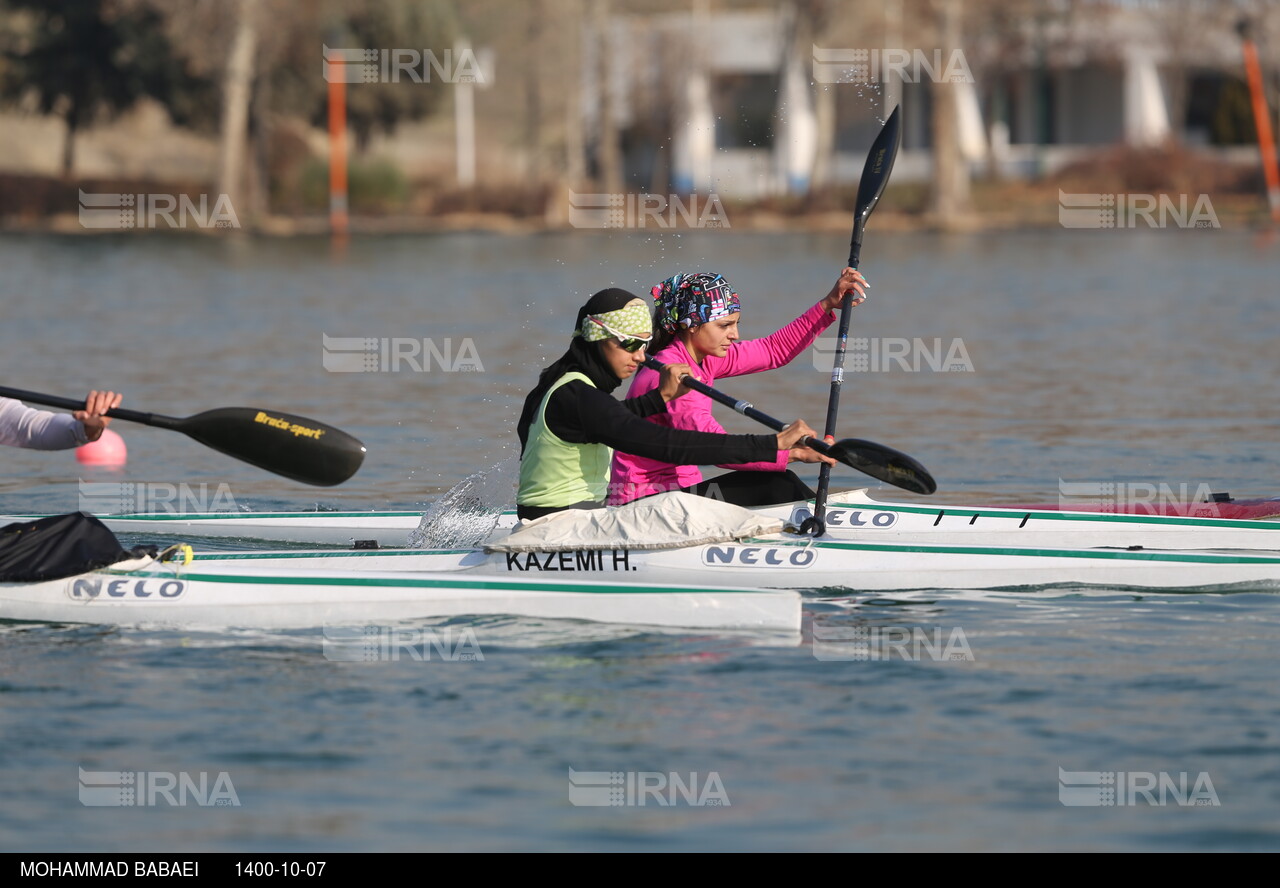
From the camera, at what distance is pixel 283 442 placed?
979 centimetres

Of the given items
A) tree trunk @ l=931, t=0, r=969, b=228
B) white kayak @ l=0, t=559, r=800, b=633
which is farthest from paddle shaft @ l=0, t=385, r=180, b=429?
tree trunk @ l=931, t=0, r=969, b=228

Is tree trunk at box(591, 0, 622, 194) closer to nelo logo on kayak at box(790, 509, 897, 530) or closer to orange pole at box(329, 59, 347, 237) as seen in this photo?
orange pole at box(329, 59, 347, 237)

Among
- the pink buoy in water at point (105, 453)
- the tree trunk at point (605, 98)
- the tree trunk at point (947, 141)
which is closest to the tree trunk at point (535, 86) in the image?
the tree trunk at point (605, 98)

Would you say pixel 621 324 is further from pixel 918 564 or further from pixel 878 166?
pixel 878 166

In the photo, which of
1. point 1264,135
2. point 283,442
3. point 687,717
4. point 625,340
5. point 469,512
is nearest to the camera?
point 687,717

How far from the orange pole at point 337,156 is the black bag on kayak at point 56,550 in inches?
1891

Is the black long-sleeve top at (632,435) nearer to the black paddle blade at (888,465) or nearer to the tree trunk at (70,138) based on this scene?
the black paddle blade at (888,465)

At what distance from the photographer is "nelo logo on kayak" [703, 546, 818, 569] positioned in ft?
32.1

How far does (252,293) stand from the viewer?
34562mm

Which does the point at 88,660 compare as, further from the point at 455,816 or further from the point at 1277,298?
the point at 1277,298

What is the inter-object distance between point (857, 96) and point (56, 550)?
56823 millimetres

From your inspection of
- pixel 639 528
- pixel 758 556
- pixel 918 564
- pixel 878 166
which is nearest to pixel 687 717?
pixel 639 528

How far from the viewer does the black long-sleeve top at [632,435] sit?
9.17 metres

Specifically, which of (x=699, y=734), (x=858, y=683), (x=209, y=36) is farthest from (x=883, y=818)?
(x=209, y=36)
